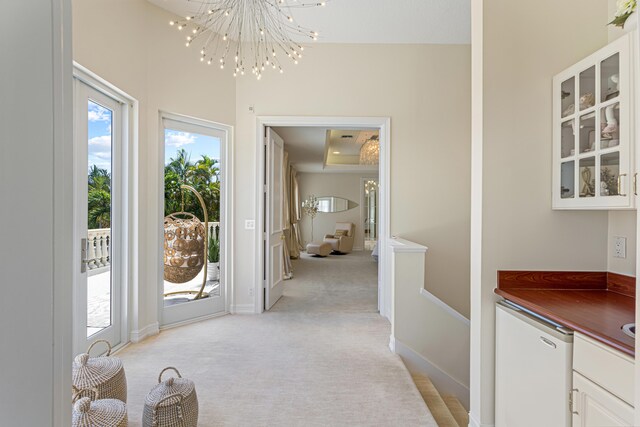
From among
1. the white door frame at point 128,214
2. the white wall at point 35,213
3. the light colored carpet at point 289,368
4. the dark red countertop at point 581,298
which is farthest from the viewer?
the white door frame at point 128,214

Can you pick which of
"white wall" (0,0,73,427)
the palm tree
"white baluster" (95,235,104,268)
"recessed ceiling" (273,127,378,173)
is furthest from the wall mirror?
"white wall" (0,0,73,427)

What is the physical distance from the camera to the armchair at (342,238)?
10.3 metres

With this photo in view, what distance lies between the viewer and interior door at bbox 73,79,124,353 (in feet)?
8.60

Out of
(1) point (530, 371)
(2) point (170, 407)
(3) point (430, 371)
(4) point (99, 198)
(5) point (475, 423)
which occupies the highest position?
(4) point (99, 198)

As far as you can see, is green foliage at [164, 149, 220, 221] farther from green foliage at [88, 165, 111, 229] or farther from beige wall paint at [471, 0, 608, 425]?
beige wall paint at [471, 0, 608, 425]

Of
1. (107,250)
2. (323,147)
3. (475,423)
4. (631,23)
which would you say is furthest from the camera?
(323,147)

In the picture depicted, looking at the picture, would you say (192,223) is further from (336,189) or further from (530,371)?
(336,189)

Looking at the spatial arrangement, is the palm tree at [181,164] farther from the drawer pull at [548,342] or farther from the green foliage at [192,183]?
the drawer pull at [548,342]

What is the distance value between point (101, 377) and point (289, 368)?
1.33 m

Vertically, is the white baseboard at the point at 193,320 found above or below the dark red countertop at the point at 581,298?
below

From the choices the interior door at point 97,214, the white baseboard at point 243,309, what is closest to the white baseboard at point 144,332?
the interior door at point 97,214

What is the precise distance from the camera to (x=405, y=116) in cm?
407

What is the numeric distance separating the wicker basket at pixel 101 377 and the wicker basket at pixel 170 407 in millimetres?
260

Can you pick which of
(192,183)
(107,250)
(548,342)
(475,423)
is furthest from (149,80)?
(475,423)
